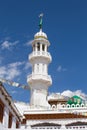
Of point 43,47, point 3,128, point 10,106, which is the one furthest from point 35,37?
point 3,128

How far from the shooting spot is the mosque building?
3034cm

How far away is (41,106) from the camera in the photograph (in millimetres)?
47344

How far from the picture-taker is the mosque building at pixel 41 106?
30.3 metres

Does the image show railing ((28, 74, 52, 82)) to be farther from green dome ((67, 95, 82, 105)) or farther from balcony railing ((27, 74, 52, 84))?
green dome ((67, 95, 82, 105))

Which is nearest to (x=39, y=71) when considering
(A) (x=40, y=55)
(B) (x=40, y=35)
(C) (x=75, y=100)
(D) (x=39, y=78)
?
(D) (x=39, y=78)

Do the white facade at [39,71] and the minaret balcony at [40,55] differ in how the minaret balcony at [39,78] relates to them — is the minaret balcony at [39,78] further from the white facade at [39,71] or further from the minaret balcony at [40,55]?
the minaret balcony at [40,55]

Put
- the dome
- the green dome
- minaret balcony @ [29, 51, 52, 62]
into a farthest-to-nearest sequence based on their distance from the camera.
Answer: the dome, minaret balcony @ [29, 51, 52, 62], the green dome

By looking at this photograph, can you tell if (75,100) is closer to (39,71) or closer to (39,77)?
(39,77)

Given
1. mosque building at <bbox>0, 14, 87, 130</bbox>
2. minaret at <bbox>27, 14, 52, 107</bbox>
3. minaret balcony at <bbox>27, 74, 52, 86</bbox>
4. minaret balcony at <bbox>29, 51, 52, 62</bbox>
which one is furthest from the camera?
minaret balcony at <bbox>29, 51, 52, 62</bbox>

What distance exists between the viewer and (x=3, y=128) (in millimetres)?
25625

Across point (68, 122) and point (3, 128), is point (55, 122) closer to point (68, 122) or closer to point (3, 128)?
point (68, 122)

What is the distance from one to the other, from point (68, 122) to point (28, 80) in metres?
14.4

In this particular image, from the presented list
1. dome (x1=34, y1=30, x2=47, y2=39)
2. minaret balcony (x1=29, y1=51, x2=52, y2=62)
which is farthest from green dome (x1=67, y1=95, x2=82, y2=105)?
dome (x1=34, y1=30, x2=47, y2=39)

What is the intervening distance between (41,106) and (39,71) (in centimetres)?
562
